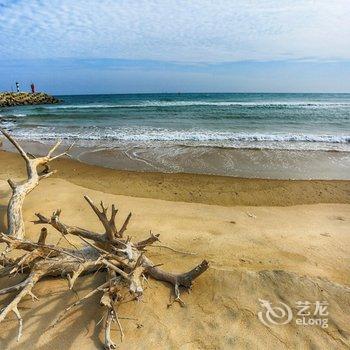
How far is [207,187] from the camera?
7.86 m

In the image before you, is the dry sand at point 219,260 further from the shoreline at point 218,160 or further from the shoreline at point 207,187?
the shoreline at point 218,160

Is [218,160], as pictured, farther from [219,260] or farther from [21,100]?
[21,100]

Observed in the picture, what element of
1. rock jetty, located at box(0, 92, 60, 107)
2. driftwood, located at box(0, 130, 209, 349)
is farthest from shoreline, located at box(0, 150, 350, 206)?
rock jetty, located at box(0, 92, 60, 107)

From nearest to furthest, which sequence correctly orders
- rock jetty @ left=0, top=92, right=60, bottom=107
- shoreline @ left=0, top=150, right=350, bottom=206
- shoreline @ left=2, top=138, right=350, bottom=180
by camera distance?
shoreline @ left=0, top=150, right=350, bottom=206 → shoreline @ left=2, top=138, right=350, bottom=180 → rock jetty @ left=0, top=92, right=60, bottom=107

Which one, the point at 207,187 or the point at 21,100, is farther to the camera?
the point at 21,100

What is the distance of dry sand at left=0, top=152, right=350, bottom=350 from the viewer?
10.7ft

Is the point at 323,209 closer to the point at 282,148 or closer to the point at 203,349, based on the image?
the point at 203,349

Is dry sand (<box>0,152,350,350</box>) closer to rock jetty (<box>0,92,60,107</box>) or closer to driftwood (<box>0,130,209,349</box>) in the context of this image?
driftwood (<box>0,130,209,349</box>)

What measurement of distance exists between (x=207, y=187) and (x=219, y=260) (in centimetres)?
347

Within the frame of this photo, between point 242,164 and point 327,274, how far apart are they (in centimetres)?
610

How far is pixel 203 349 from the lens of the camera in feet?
10.2

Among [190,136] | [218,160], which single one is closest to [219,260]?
[218,160]

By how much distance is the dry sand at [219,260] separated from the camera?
128 inches

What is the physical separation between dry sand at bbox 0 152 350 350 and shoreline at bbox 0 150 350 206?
0.04m
